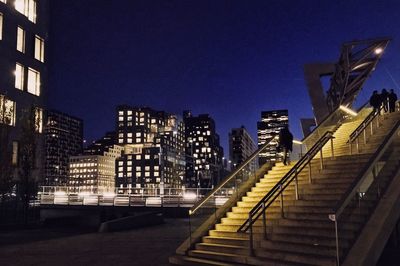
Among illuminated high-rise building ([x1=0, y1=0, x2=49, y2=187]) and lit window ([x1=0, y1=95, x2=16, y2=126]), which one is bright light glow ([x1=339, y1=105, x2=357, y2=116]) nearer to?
illuminated high-rise building ([x1=0, y1=0, x2=49, y2=187])

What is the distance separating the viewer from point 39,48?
36062mm

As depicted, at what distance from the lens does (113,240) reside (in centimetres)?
1909

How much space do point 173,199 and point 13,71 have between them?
1532cm

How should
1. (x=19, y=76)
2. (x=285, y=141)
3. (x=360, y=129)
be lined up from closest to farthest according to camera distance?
(x=360, y=129), (x=285, y=141), (x=19, y=76)

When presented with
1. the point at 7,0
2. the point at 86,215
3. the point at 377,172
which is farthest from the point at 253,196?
the point at 7,0

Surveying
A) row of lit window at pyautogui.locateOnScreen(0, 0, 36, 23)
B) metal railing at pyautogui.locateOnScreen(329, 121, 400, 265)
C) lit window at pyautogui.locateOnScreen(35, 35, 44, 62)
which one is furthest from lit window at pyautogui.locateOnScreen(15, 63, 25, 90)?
metal railing at pyautogui.locateOnScreen(329, 121, 400, 265)

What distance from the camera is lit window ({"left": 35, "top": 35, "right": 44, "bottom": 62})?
1405 inches

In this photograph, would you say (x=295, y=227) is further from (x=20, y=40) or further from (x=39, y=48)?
(x=39, y=48)

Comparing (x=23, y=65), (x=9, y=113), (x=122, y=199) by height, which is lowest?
(x=122, y=199)

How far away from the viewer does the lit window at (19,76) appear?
108ft

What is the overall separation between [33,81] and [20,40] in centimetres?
330

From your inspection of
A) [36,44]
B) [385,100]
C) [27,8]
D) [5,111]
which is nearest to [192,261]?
[385,100]

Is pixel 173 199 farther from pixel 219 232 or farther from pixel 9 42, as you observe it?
pixel 219 232

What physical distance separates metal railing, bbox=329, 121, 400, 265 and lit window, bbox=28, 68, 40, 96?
29.7 m
